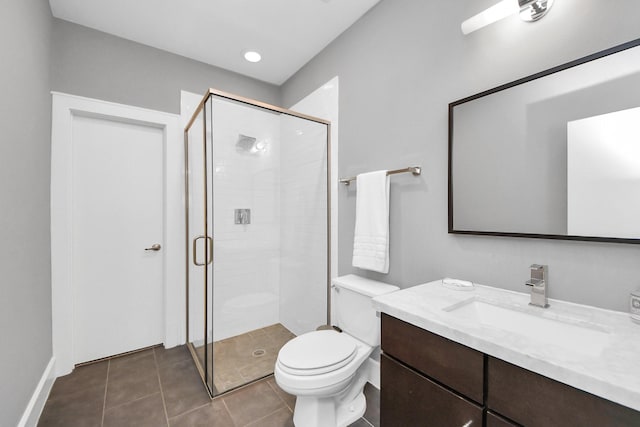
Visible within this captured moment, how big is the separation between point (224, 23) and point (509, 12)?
1.89m

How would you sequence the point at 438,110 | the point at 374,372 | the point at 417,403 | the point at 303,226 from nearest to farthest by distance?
the point at 417,403 → the point at 438,110 → the point at 374,372 → the point at 303,226

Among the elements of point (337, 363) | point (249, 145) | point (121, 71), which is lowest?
point (337, 363)

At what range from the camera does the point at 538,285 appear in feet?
3.42

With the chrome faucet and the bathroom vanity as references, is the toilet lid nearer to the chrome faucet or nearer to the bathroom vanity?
the bathroom vanity

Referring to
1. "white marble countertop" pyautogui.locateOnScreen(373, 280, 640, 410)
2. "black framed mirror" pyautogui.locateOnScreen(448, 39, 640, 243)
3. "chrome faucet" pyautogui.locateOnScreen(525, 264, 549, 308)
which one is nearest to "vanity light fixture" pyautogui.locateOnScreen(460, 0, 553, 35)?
"black framed mirror" pyautogui.locateOnScreen(448, 39, 640, 243)

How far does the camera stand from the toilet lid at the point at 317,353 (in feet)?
4.31

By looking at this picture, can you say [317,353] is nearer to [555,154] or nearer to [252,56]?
[555,154]

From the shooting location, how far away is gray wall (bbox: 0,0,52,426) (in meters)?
1.19

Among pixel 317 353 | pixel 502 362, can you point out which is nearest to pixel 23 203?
pixel 317 353

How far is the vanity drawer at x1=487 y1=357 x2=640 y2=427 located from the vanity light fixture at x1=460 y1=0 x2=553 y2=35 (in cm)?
139

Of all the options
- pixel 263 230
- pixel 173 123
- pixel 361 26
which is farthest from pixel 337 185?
pixel 173 123

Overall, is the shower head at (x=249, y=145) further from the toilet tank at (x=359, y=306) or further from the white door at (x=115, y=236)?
the toilet tank at (x=359, y=306)

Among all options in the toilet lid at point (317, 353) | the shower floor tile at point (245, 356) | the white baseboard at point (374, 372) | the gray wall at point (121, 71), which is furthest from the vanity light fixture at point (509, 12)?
the shower floor tile at point (245, 356)

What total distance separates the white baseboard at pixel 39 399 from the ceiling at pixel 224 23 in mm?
2517
